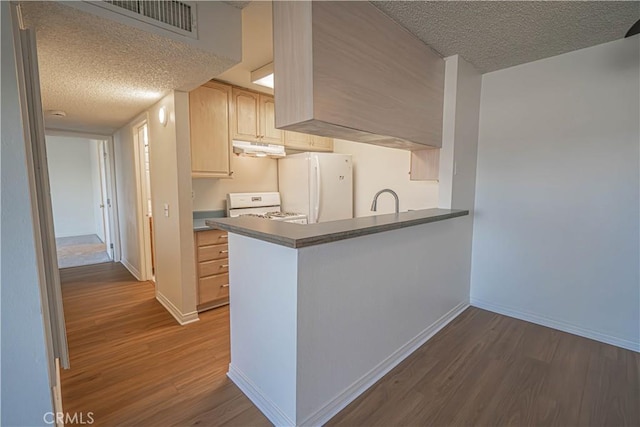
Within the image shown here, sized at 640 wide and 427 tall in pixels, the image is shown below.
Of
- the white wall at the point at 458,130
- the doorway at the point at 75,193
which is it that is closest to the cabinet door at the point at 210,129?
the white wall at the point at 458,130


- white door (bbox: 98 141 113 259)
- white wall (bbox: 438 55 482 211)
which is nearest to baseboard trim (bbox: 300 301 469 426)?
white wall (bbox: 438 55 482 211)

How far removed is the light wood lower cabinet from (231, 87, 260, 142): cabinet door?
3.68 ft

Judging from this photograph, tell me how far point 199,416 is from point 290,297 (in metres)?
0.89

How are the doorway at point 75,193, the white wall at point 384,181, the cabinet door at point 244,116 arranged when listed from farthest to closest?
the doorway at point 75,193 → the white wall at point 384,181 → the cabinet door at point 244,116

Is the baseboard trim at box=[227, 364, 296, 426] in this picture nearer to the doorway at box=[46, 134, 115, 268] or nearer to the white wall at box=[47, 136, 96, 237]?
the doorway at box=[46, 134, 115, 268]

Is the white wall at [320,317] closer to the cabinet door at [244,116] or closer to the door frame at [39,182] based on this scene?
the door frame at [39,182]

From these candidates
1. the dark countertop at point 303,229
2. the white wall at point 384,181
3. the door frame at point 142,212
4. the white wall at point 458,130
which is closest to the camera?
the dark countertop at point 303,229

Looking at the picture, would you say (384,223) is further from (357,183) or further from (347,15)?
(357,183)

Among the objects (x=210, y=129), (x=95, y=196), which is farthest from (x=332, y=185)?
(x=95, y=196)

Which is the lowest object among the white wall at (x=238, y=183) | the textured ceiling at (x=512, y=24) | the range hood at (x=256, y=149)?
the white wall at (x=238, y=183)

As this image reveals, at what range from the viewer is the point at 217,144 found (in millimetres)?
3051

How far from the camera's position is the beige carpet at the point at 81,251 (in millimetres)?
4781

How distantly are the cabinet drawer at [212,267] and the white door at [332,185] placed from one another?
118cm

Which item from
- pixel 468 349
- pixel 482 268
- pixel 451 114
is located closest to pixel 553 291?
pixel 482 268
